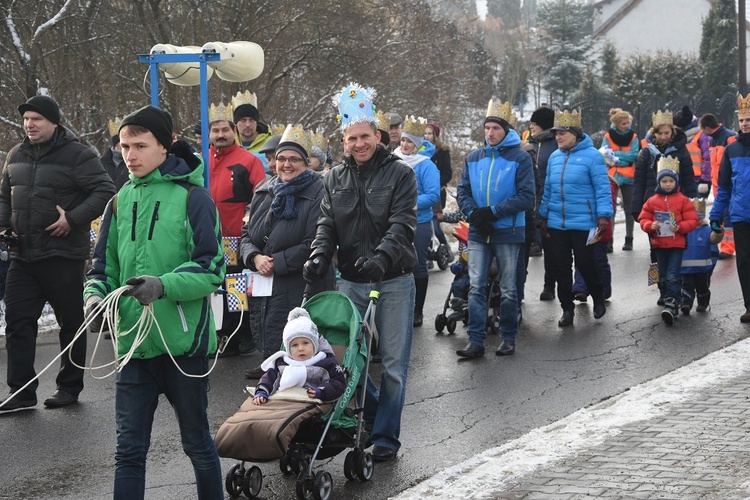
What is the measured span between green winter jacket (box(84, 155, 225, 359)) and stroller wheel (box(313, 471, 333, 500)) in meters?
1.00

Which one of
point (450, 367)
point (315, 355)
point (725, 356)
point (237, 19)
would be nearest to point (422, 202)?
point (450, 367)

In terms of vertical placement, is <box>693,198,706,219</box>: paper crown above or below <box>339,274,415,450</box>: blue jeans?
above

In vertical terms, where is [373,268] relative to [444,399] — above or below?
above

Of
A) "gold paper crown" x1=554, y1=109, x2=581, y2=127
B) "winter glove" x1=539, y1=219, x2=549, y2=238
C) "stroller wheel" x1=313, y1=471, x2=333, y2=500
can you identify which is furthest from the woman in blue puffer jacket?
"stroller wheel" x1=313, y1=471, x2=333, y2=500

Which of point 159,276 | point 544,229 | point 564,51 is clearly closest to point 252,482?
point 159,276

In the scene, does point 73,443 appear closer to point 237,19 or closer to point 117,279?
point 117,279

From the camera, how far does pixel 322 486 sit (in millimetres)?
5875

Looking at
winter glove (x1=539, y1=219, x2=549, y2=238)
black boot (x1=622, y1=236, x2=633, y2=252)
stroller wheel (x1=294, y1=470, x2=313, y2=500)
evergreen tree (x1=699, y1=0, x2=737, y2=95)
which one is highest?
evergreen tree (x1=699, y1=0, x2=737, y2=95)

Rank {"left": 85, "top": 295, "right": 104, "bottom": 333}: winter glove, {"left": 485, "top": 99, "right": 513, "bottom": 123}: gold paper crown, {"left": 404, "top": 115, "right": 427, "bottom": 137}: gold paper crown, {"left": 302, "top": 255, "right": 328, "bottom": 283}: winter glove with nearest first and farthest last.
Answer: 1. {"left": 85, "top": 295, "right": 104, "bottom": 333}: winter glove
2. {"left": 302, "top": 255, "right": 328, "bottom": 283}: winter glove
3. {"left": 485, "top": 99, "right": 513, "bottom": 123}: gold paper crown
4. {"left": 404, "top": 115, "right": 427, "bottom": 137}: gold paper crown

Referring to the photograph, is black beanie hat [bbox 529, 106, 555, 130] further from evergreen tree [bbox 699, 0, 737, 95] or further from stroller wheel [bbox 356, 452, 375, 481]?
evergreen tree [bbox 699, 0, 737, 95]

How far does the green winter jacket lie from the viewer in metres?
5.19

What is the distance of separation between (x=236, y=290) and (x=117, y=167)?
345cm

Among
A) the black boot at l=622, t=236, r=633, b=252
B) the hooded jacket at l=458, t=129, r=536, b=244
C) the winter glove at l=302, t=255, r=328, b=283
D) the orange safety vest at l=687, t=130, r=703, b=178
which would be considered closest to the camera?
the winter glove at l=302, t=255, r=328, b=283

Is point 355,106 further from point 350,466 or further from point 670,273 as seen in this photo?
point 670,273
